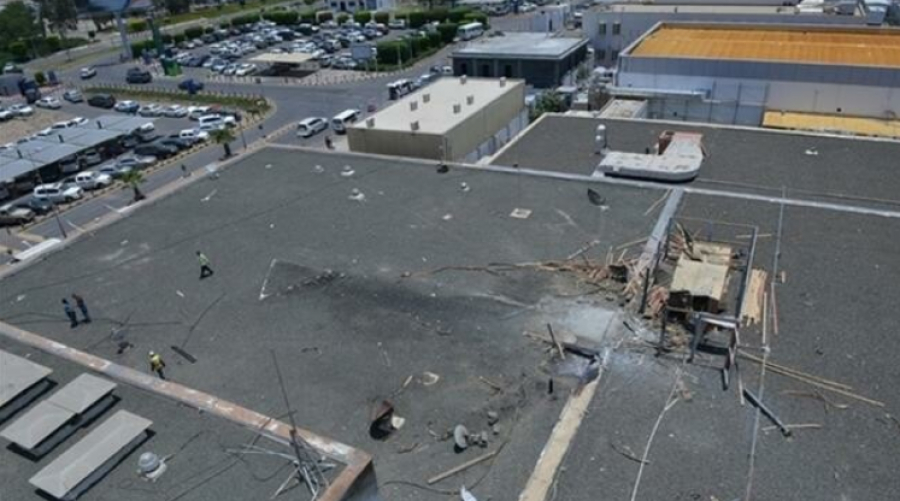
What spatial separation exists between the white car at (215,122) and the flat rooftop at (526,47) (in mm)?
23390

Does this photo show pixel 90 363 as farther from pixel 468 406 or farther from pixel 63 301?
pixel 468 406

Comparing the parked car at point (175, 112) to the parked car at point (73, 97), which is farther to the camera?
the parked car at point (73, 97)

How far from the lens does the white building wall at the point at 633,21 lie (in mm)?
53562

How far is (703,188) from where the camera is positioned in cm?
2489

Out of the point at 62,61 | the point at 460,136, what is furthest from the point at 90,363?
the point at 62,61

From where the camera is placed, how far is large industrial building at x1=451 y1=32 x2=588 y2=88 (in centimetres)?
5953

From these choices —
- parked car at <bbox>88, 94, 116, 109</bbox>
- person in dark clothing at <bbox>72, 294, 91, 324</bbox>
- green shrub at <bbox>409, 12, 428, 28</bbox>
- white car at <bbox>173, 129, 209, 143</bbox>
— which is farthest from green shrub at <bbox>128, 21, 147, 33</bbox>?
person in dark clothing at <bbox>72, 294, 91, 324</bbox>

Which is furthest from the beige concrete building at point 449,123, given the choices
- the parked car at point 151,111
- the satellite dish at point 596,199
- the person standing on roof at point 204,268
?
the parked car at point 151,111

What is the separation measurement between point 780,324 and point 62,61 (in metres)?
114

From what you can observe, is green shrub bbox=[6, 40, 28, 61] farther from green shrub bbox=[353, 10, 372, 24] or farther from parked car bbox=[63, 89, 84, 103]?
green shrub bbox=[353, 10, 372, 24]

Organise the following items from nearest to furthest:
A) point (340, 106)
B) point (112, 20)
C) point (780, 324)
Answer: point (780, 324)
point (340, 106)
point (112, 20)

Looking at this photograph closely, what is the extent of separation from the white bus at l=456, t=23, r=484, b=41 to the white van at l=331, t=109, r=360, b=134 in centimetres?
3536

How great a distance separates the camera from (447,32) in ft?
291

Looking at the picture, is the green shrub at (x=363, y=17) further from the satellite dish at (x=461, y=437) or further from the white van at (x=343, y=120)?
the satellite dish at (x=461, y=437)
